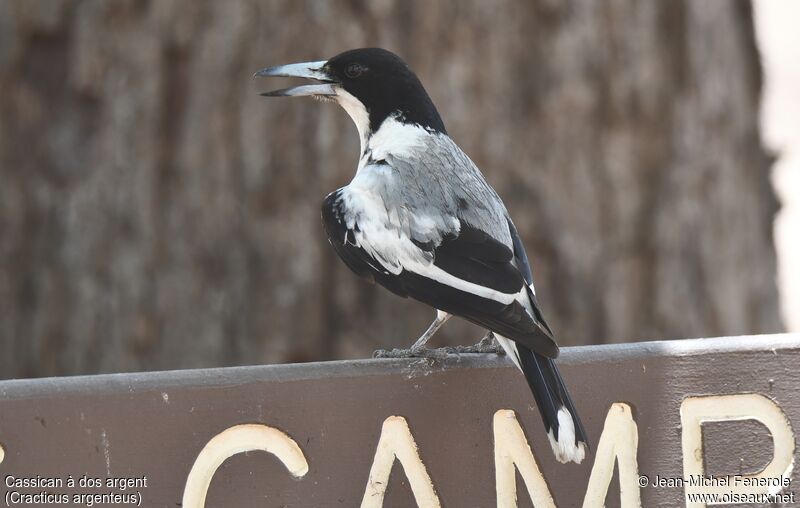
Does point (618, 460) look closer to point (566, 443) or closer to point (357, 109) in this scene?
point (566, 443)

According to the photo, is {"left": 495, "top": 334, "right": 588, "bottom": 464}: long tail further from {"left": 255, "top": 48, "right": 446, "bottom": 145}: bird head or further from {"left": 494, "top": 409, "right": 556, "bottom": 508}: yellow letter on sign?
{"left": 255, "top": 48, "right": 446, "bottom": 145}: bird head

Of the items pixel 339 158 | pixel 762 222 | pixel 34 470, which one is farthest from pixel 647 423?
pixel 762 222

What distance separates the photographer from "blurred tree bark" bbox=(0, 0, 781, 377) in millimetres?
4090

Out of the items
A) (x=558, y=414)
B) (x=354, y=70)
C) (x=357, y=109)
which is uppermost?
(x=354, y=70)

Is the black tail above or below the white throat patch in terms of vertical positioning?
below

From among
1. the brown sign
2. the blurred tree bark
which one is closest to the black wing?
the brown sign

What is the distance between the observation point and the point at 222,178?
13.5ft

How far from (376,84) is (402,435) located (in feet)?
4.35

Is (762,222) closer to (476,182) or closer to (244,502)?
(476,182)

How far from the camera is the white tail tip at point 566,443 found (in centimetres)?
222

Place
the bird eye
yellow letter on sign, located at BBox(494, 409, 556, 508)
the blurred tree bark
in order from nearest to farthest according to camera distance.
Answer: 1. yellow letter on sign, located at BBox(494, 409, 556, 508)
2. the bird eye
3. the blurred tree bark

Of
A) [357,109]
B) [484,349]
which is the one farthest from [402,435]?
[357,109]

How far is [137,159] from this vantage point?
13.5 feet

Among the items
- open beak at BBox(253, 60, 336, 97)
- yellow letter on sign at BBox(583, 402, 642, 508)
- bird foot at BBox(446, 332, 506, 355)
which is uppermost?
open beak at BBox(253, 60, 336, 97)
